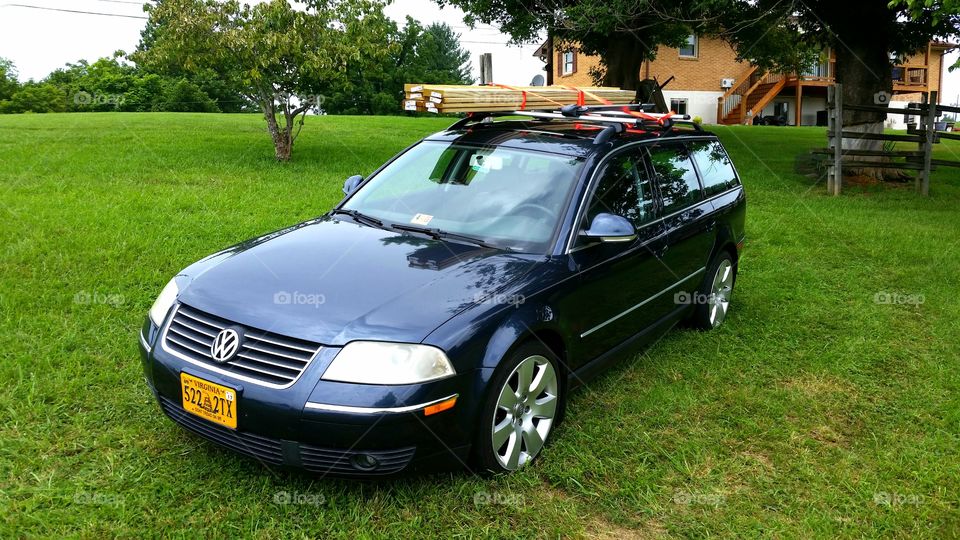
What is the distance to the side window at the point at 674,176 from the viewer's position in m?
4.94

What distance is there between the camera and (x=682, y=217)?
5.05 metres

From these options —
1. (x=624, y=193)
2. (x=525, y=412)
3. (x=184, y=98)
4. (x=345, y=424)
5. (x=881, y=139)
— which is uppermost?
(x=184, y=98)

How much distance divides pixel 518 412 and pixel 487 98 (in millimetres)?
3225

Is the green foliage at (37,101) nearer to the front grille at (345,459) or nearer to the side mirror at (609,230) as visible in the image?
the side mirror at (609,230)

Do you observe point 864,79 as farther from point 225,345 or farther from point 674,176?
point 225,345

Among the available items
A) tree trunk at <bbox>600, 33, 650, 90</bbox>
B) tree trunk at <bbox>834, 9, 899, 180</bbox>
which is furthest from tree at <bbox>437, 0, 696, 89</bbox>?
tree trunk at <bbox>834, 9, 899, 180</bbox>

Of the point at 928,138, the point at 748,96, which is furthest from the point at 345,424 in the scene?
the point at 748,96

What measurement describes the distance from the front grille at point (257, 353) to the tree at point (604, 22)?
11105 millimetres

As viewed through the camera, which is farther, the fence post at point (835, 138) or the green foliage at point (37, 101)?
the green foliage at point (37, 101)

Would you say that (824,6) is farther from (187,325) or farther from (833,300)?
(187,325)

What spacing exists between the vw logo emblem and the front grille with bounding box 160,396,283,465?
0.30 metres

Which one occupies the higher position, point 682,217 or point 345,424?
point 682,217

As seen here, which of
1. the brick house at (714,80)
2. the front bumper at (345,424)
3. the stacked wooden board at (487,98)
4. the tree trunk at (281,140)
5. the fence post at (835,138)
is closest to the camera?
the front bumper at (345,424)

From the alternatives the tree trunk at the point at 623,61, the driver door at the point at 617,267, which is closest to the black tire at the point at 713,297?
the driver door at the point at 617,267
